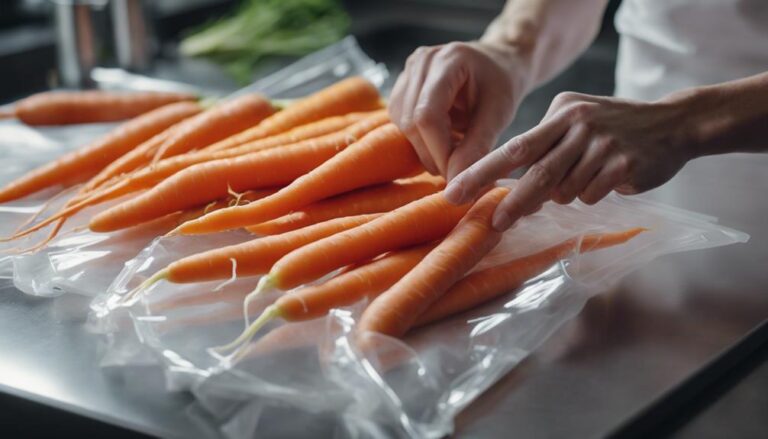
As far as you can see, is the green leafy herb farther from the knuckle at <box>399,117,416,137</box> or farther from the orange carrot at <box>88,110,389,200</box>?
the knuckle at <box>399,117,416,137</box>

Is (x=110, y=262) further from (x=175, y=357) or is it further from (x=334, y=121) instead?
(x=334, y=121)

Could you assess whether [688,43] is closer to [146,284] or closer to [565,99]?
[565,99]

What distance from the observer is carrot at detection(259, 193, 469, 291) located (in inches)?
40.1

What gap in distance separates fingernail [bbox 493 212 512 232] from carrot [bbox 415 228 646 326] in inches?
1.6

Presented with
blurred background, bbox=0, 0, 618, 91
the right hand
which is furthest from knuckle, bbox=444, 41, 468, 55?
blurred background, bbox=0, 0, 618, 91

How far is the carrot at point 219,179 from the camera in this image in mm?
1207

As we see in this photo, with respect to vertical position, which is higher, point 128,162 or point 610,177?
point 610,177

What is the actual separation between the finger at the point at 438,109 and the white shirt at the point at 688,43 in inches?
21.1

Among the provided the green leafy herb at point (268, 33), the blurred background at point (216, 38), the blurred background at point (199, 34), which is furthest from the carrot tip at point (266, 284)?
the green leafy herb at point (268, 33)

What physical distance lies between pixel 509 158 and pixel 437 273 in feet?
0.51

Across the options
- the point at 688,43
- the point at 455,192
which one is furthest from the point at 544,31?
the point at 455,192

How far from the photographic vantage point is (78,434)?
0.89 metres

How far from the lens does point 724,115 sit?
3.75ft

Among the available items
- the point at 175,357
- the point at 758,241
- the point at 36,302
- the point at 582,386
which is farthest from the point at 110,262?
the point at 758,241
